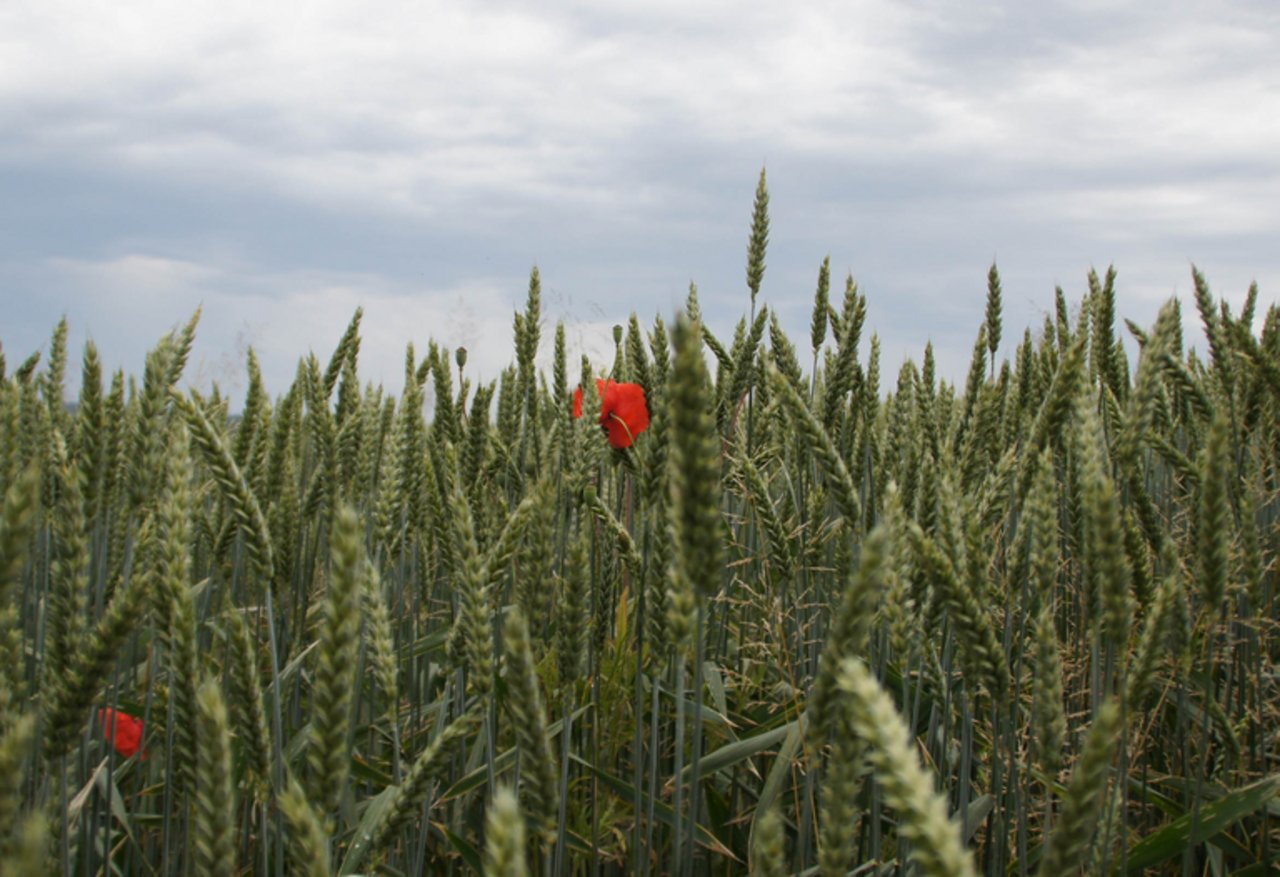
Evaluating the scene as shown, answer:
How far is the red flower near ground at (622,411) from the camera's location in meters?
2.28

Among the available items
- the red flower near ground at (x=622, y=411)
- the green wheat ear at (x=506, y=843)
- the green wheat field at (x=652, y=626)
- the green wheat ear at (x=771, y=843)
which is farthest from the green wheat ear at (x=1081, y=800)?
the red flower near ground at (x=622, y=411)

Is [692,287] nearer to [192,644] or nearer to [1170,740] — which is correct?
[1170,740]

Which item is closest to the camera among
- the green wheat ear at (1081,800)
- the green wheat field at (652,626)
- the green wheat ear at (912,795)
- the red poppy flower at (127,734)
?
the green wheat ear at (912,795)

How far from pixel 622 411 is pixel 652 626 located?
88 cm

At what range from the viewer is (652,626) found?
5.17ft

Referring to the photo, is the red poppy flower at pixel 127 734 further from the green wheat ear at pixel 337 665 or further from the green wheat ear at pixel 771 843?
the green wheat ear at pixel 771 843

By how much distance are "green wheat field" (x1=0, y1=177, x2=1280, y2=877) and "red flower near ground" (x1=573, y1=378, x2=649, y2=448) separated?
1cm

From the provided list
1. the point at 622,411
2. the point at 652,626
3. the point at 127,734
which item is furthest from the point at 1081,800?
the point at 127,734

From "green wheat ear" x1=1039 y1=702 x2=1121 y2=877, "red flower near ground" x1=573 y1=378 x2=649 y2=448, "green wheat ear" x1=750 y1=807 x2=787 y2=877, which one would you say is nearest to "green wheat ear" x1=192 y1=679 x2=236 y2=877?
"green wheat ear" x1=750 y1=807 x2=787 y2=877

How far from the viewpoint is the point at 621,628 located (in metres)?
2.34

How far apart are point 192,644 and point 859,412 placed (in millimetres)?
1645

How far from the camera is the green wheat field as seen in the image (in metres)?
0.92

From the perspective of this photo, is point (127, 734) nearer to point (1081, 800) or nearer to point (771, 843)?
point (771, 843)

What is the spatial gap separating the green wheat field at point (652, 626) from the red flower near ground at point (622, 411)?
0.01 meters
